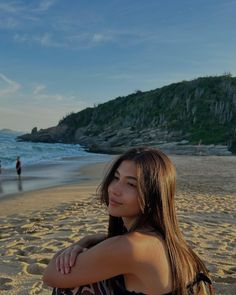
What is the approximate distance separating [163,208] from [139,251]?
0.26m

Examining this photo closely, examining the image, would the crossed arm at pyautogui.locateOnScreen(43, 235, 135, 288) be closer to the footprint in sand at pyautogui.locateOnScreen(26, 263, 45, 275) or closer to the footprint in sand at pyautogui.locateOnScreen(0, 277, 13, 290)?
the footprint in sand at pyautogui.locateOnScreen(0, 277, 13, 290)

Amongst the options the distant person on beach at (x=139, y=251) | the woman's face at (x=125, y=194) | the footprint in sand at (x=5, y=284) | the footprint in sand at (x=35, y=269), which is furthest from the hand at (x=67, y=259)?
the footprint in sand at (x=35, y=269)

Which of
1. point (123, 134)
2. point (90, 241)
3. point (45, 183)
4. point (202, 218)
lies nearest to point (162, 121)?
point (123, 134)

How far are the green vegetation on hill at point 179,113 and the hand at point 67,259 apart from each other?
6452cm

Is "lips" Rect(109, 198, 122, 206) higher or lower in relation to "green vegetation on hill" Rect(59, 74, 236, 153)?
lower

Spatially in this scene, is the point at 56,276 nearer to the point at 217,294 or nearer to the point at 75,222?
the point at 217,294

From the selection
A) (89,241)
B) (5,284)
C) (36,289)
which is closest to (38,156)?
(5,284)

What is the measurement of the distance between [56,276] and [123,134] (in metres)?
80.2

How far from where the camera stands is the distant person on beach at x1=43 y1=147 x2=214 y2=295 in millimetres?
2031

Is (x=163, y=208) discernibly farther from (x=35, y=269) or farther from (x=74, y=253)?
(x=35, y=269)

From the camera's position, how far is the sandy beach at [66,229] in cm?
501

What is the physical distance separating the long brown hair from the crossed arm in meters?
0.21

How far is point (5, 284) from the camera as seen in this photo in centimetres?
473

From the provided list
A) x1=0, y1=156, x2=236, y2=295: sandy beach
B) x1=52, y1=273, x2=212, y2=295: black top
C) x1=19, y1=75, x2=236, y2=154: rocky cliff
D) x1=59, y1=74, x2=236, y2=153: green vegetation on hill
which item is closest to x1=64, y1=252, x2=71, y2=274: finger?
x1=52, y1=273, x2=212, y2=295: black top
